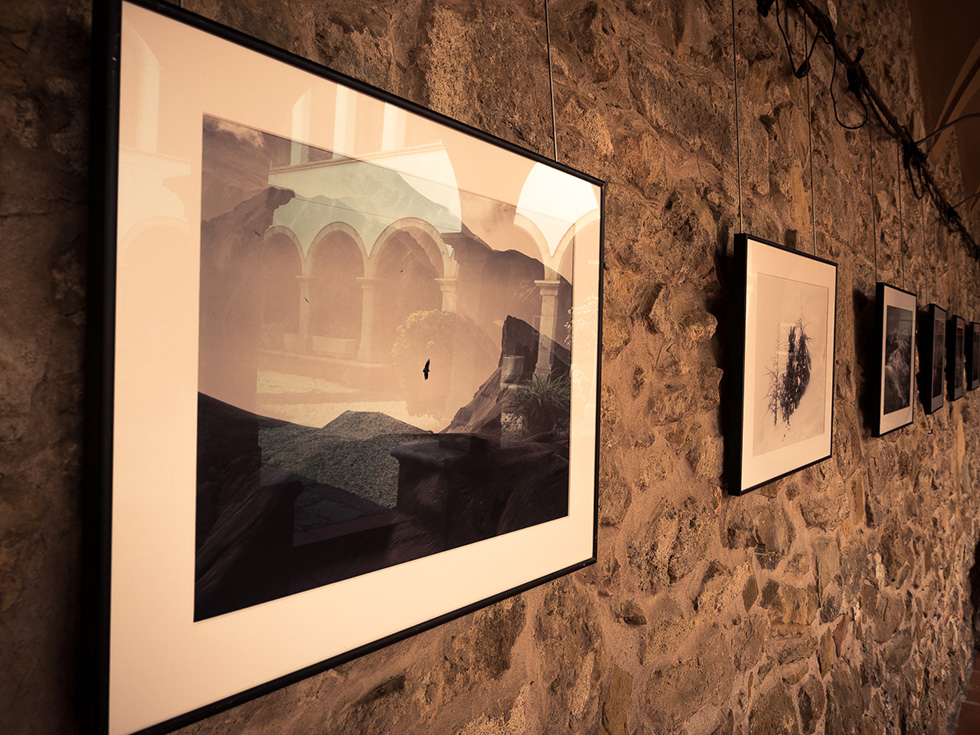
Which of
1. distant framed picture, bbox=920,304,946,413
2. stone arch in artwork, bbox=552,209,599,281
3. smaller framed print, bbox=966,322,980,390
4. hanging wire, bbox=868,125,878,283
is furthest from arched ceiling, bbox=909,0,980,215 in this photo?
stone arch in artwork, bbox=552,209,599,281

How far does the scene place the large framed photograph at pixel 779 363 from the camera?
1.39m

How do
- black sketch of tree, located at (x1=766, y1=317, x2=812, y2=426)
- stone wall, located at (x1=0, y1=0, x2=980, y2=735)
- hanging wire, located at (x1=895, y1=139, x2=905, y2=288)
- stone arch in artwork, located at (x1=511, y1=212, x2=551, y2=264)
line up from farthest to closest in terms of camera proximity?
1. hanging wire, located at (x1=895, y1=139, x2=905, y2=288)
2. black sketch of tree, located at (x1=766, y1=317, x2=812, y2=426)
3. stone arch in artwork, located at (x1=511, y1=212, x2=551, y2=264)
4. stone wall, located at (x1=0, y1=0, x2=980, y2=735)

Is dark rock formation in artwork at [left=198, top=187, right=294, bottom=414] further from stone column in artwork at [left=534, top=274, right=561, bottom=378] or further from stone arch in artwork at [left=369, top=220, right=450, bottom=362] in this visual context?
stone column in artwork at [left=534, top=274, right=561, bottom=378]

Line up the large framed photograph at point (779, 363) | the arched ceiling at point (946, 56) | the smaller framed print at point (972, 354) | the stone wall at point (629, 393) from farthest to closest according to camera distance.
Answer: the smaller framed print at point (972, 354) → the arched ceiling at point (946, 56) → the large framed photograph at point (779, 363) → the stone wall at point (629, 393)

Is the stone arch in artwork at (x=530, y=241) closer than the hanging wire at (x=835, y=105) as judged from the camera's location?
Yes

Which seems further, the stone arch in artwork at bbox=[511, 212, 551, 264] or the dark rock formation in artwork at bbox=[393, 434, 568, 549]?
the stone arch in artwork at bbox=[511, 212, 551, 264]

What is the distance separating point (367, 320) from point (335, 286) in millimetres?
54

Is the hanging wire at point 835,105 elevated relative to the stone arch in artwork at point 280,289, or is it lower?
elevated

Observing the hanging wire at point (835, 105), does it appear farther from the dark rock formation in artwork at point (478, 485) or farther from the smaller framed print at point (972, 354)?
the smaller framed print at point (972, 354)

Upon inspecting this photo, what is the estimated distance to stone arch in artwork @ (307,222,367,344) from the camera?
0.61 metres

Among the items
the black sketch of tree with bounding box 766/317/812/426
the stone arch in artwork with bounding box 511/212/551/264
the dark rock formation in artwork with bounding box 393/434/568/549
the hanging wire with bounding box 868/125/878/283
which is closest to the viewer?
the dark rock formation in artwork with bounding box 393/434/568/549

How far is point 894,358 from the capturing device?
243 centimetres

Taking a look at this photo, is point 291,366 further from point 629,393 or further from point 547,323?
point 629,393

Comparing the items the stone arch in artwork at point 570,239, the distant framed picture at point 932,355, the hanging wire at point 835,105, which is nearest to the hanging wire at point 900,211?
the distant framed picture at point 932,355
